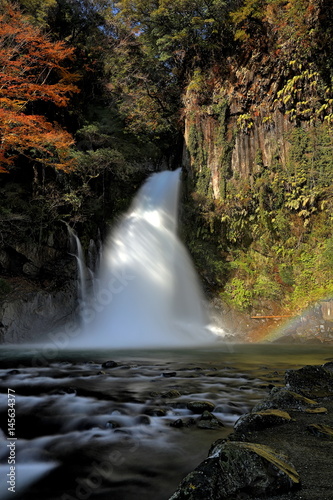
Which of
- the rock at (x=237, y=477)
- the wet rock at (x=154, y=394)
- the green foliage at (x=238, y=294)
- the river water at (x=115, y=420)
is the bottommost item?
the river water at (x=115, y=420)

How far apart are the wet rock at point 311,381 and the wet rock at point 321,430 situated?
124 centimetres

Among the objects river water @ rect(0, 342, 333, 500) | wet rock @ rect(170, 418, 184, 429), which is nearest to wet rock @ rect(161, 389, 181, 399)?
river water @ rect(0, 342, 333, 500)

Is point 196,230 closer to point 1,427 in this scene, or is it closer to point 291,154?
point 291,154

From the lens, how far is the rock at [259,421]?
290 cm

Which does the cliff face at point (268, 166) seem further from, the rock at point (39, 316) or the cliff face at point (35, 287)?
the rock at point (39, 316)

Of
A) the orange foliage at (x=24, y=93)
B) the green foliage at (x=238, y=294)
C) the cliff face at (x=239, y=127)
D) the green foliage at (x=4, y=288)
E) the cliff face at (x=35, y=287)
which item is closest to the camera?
the cliff face at (x=35, y=287)

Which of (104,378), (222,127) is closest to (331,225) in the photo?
(222,127)

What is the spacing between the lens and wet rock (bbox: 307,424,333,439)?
265cm

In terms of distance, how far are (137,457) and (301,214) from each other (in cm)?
1212

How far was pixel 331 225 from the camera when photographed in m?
12.7

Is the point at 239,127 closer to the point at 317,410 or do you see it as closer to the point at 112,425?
the point at 317,410

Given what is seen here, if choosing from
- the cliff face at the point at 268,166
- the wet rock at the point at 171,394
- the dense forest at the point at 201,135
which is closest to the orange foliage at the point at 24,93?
the dense forest at the point at 201,135

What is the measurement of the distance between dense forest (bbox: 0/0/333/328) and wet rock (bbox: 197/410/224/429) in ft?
30.5

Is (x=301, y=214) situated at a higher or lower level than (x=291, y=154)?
lower
